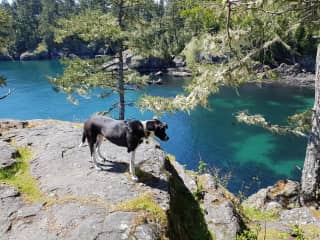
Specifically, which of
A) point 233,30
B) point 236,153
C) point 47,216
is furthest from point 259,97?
point 47,216

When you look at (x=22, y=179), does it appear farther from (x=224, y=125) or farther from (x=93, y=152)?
(x=224, y=125)

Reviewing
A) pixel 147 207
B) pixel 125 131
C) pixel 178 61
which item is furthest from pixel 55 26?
pixel 147 207

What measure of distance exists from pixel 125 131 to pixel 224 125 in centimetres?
2758

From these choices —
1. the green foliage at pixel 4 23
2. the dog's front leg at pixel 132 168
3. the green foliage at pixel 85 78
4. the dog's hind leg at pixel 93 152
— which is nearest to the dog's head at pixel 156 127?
Answer: the dog's front leg at pixel 132 168

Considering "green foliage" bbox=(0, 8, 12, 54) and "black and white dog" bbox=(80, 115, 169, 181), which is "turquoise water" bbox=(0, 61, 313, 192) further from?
"black and white dog" bbox=(80, 115, 169, 181)

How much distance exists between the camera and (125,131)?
6.34m

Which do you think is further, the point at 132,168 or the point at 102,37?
the point at 102,37

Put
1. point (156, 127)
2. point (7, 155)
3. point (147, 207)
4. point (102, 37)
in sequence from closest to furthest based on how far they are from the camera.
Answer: point (147, 207)
point (156, 127)
point (7, 155)
point (102, 37)

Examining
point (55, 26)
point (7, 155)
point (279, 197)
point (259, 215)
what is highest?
point (55, 26)

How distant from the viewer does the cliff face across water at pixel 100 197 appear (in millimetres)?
5109

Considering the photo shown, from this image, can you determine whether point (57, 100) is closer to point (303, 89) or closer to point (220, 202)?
point (303, 89)

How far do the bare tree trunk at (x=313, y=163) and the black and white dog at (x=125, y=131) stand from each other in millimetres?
6102

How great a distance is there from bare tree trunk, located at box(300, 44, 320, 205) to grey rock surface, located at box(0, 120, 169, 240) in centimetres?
528

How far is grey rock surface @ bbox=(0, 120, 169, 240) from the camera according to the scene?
500 centimetres
